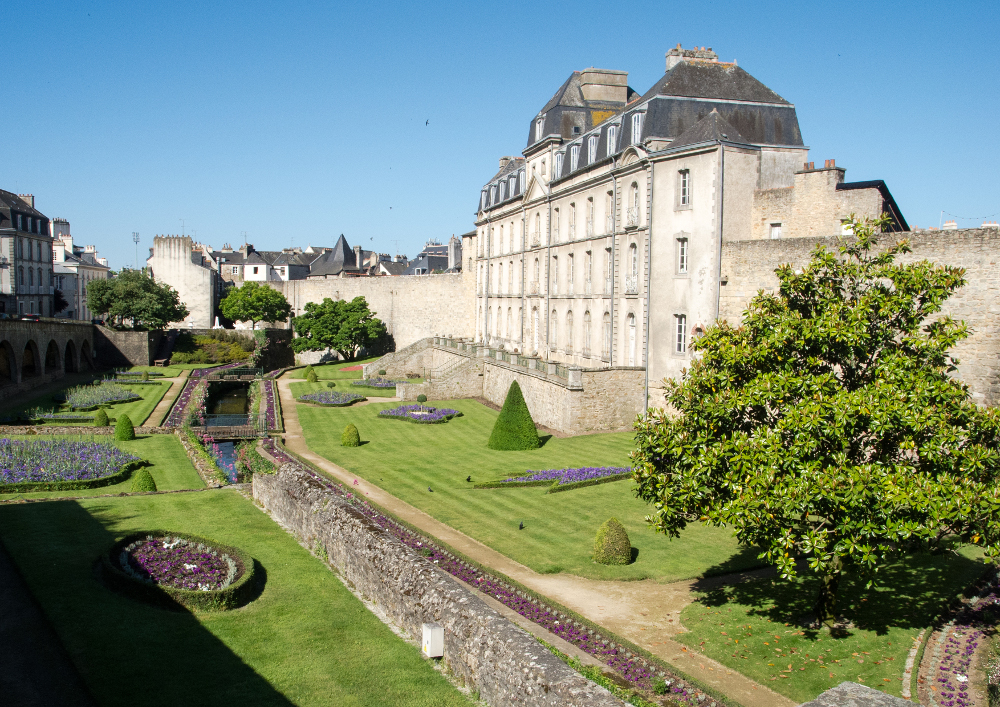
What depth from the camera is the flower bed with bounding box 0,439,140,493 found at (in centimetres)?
2017

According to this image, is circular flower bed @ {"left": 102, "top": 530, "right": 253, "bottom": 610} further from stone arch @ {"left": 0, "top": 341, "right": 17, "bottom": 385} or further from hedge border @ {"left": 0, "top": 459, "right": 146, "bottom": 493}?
stone arch @ {"left": 0, "top": 341, "right": 17, "bottom": 385}

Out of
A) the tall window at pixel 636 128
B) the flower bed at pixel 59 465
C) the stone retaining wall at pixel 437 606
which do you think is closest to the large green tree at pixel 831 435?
the stone retaining wall at pixel 437 606

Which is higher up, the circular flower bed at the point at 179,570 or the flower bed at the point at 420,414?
the circular flower bed at the point at 179,570

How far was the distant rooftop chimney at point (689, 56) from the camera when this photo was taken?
3203 cm

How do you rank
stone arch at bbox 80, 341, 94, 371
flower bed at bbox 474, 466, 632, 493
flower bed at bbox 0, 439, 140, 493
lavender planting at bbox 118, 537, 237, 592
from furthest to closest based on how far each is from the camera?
stone arch at bbox 80, 341, 94, 371
flower bed at bbox 474, 466, 632, 493
flower bed at bbox 0, 439, 140, 493
lavender planting at bbox 118, 537, 237, 592

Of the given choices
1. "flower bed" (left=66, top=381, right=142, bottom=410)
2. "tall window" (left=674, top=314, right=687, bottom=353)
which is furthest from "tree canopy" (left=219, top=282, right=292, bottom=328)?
"tall window" (left=674, top=314, right=687, bottom=353)

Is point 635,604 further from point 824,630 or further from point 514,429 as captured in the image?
point 514,429

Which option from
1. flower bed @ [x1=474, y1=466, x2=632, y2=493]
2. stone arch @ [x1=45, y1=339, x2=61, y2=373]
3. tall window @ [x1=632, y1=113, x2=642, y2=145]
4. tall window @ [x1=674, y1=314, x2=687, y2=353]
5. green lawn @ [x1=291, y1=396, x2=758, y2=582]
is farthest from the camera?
stone arch @ [x1=45, y1=339, x2=61, y2=373]

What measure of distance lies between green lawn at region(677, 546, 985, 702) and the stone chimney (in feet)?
108

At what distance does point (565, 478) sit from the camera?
868 inches

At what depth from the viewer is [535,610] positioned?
43.0 feet

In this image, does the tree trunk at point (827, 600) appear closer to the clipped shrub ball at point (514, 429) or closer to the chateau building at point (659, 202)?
the chateau building at point (659, 202)

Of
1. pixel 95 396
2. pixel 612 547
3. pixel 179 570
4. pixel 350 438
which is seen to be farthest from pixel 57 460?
pixel 612 547

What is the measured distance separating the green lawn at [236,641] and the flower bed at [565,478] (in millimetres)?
8226
